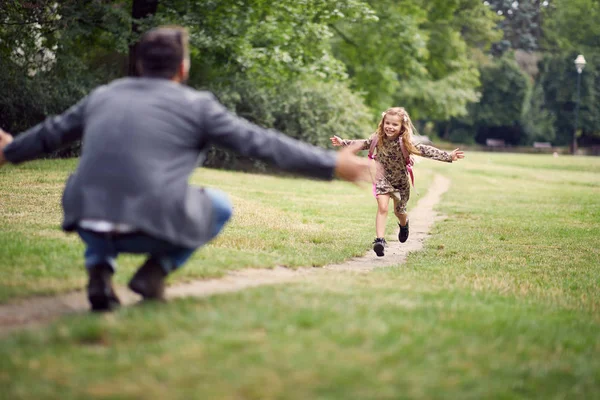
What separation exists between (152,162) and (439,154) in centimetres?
589

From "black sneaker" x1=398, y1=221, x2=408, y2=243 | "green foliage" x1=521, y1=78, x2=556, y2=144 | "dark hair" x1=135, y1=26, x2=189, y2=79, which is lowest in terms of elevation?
"black sneaker" x1=398, y1=221, x2=408, y2=243

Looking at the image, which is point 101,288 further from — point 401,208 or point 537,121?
point 537,121

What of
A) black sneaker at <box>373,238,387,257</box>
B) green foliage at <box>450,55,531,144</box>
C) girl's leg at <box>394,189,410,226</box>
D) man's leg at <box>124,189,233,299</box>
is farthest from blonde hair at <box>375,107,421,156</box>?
green foliage at <box>450,55,531,144</box>

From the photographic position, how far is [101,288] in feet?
14.3

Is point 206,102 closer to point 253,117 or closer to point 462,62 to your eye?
point 253,117

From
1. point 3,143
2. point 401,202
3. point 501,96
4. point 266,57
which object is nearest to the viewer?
point 3,143

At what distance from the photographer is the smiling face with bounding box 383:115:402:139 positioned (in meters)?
9.39

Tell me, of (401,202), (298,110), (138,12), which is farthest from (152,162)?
(298,110)

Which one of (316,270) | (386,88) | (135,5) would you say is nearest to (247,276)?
(316,270)

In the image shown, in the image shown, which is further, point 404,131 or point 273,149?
point 404,131

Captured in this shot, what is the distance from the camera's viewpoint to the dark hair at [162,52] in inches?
166

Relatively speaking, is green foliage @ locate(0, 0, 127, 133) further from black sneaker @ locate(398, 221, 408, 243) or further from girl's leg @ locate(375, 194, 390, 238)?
girl's leg @ locate(375, 194, 390, 238)

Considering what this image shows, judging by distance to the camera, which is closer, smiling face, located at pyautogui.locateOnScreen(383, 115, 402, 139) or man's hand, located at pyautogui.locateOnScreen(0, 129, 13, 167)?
man's hand, located at pyautogui.locateOnScreen(0, 129, 13, 167)

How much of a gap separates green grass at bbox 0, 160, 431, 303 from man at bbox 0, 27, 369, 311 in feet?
2.92
